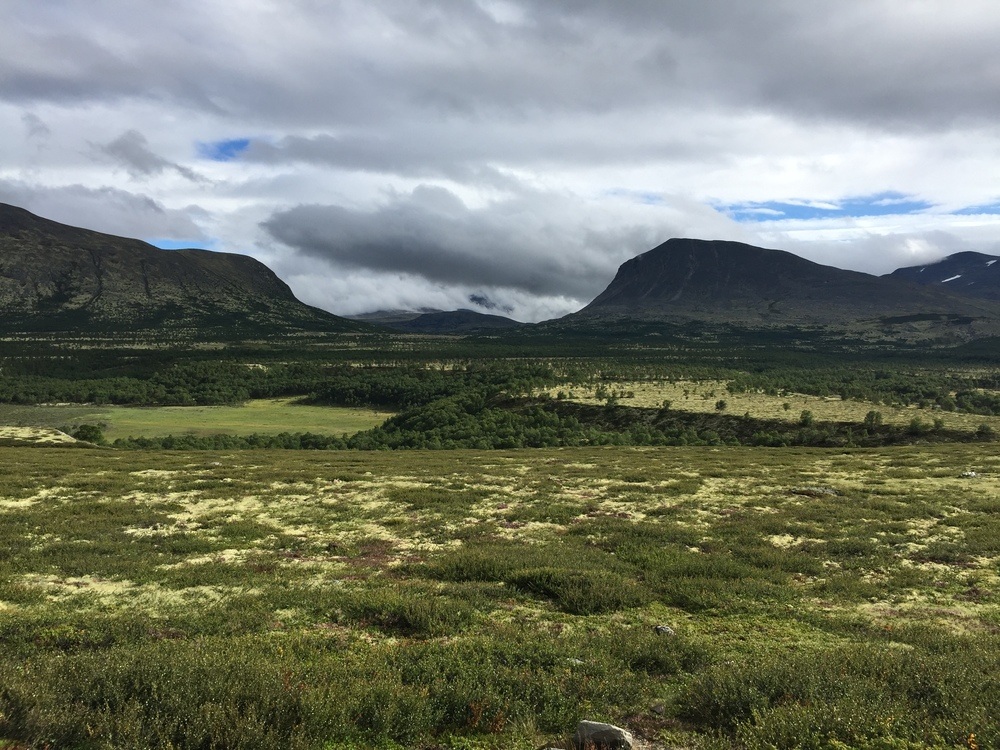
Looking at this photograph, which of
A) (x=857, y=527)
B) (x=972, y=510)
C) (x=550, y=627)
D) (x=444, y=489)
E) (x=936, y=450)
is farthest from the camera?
(x=936, y=450)

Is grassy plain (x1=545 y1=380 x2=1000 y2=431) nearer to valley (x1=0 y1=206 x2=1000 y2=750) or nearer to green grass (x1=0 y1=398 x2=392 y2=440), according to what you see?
valley (x1=0 y1=206 x2=1000 y2=750)

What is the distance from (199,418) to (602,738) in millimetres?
128000

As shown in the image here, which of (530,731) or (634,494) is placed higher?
(530,731)

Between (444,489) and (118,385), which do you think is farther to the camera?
(118,385)

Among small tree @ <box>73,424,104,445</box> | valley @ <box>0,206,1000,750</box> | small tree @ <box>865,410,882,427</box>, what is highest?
valley @ <box>0,206,1000,750</box>

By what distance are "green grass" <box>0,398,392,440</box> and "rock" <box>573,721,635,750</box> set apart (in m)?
95.9

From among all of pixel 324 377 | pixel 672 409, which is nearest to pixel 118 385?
pixel 324 377

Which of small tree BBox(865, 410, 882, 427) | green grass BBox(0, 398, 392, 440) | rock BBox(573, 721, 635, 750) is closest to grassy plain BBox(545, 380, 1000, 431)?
small tree BBox(865, 410, 882, 427)

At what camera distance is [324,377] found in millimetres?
172875

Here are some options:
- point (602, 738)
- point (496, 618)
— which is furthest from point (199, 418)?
point (602, 738)

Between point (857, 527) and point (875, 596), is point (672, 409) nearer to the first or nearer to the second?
point (857, 527)

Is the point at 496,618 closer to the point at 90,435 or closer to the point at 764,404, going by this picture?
the point at 764,404

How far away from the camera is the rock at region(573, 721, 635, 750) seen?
6.60m

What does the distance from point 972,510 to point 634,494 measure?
42.2 ft
